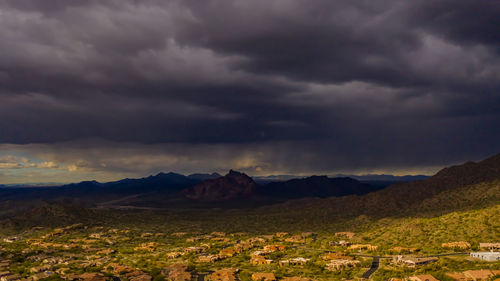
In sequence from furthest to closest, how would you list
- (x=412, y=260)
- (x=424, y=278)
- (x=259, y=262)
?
1. (x=259, y=262)
2. (x=412, y=260)
3. (x=424, y=278)

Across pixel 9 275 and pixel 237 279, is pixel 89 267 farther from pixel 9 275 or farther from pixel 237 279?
pixel 237 279

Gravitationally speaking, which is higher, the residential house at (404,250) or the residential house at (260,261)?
the residential house at (404,250)

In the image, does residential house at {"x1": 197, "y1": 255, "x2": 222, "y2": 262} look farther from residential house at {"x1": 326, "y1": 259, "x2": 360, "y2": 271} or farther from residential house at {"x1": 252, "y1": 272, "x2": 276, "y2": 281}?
residential house at {"x1": 326, "y1": 259, "x2": 360, "y2": 271}

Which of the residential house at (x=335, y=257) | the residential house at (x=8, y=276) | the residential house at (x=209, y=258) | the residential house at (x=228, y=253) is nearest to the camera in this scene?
the residential house at (x=8, y=276)

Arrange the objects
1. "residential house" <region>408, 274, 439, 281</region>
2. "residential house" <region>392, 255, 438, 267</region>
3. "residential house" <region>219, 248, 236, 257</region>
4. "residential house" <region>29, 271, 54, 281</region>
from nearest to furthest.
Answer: "residential house" <region>408, 274, 439, 281</region>
"residential house" <region>392, 255, 438, 267</region>
"residential house" <region>29, 271, 54, 281</region>
"residential house" <region>219, 248, 236, 257</region>

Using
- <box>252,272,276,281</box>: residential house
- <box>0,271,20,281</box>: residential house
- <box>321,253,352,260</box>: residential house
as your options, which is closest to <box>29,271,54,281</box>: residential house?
<box>0,271,20,281</box>: residential house

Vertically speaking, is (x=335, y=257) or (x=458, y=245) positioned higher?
(x=458, y=245)

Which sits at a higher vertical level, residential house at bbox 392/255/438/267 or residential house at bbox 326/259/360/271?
residential house at bbox 392/255/438/267

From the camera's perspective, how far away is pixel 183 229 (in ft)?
653

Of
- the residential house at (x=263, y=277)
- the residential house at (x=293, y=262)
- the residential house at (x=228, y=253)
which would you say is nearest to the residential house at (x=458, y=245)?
the residential house at (x=293, y=262)

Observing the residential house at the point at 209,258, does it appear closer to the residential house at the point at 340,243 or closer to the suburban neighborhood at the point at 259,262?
the suburban neighborhood at the point at 259,262

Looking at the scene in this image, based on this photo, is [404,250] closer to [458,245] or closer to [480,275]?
[458,245]

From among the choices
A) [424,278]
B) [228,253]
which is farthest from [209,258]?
[424,278]

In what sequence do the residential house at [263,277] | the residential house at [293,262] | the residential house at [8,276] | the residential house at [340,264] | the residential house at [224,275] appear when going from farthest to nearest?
the residential house at [293,262]
the residential house at [8,276]
the residential house at [340,264]
the residential house at [224,275]
the residential house at [263,277]
